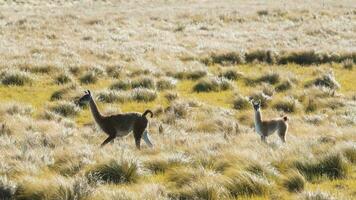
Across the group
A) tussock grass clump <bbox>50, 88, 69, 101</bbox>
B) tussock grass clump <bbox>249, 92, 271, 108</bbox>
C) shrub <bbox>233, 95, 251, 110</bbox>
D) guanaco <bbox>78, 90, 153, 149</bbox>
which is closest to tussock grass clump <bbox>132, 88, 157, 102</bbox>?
tussock grass clump <bbox>50, 88, 69, 101</bbox>

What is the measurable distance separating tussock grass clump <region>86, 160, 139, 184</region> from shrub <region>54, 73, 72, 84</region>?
1061 cm

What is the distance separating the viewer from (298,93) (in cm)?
1953

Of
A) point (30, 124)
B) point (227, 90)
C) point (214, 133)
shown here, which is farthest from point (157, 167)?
point (227, 90)

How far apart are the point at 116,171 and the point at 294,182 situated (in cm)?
282

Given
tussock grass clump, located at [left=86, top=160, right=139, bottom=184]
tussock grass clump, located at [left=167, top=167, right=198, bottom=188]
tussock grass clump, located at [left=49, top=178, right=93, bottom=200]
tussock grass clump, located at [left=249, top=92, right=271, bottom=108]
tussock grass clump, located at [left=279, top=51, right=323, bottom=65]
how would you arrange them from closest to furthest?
tussock grass clump, located at [left=49, top=178, right=93, bottom=200], tussock grass clump, located at [left=167, top=167, right=198, bottom=188], tussock grass clump, located at [left=86, top=160, right=139, bottom=184], tussock grass clump, located at [left=249, top=92, right=271, bottom=108], tussock grass clump, located at [left=279, top=51, right=323, bottom=65]

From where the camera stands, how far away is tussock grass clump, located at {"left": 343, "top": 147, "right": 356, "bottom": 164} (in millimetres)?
11086

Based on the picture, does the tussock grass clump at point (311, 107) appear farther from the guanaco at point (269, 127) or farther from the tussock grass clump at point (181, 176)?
the tussock grass clump at point (181, 176)

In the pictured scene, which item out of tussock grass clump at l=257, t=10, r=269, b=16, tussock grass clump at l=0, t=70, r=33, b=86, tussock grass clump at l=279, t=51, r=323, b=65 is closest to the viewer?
tussock grass clump at l=0, t=70, r=33, b=86

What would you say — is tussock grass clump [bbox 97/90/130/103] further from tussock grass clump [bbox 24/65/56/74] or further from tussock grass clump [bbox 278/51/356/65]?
tussock grass clump [bbox 278/51/356/65]

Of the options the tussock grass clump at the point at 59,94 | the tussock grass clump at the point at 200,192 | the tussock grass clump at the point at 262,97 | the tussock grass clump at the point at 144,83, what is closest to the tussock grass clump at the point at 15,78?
the tussock grass clump at the point at 59,94

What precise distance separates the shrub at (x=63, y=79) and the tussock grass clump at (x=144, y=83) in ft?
6.97

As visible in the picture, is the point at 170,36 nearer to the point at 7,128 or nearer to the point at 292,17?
the point at 292,17

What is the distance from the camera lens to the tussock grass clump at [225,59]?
81.9ft

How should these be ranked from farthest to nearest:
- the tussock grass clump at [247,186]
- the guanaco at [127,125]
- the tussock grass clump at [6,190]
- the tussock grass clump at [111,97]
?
the tussock grass clump at [111,97]
the guanaco at [127,125]
the tussock grass clump at [247,186]
the tussock grass clump at [6,190]
